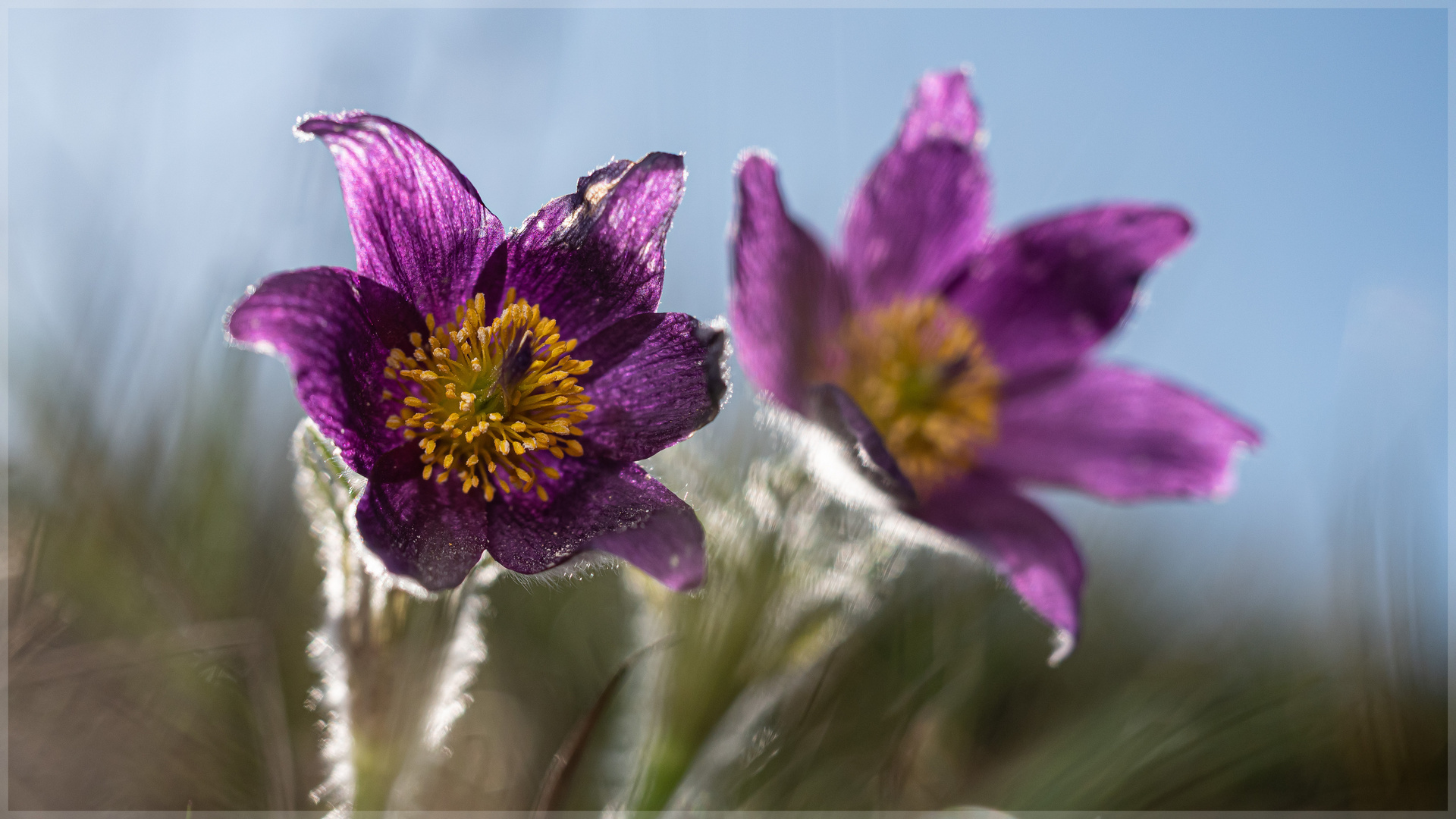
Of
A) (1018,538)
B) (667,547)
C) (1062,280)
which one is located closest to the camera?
(667,547)

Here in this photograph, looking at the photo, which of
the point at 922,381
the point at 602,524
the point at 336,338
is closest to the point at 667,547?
the point at 602,524

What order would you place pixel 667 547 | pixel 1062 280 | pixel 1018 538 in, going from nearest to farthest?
1. pixel 667 547
2. pixel 1018 538
3. pixel 1062 280

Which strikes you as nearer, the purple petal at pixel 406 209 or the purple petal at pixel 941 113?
the purple petal at pixel 406 209

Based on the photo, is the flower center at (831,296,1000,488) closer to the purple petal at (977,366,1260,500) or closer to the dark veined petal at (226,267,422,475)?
the purple petal at (977,366,1260,500)

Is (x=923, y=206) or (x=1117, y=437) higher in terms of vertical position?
(x=923, y=206)

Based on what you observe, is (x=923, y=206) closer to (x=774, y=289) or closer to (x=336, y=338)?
(x=774, y=289)

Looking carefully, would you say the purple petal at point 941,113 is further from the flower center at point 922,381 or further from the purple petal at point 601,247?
the purple petal at point 601,247

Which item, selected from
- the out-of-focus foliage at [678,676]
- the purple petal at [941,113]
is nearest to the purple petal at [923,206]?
the purple petal at [941,113]
